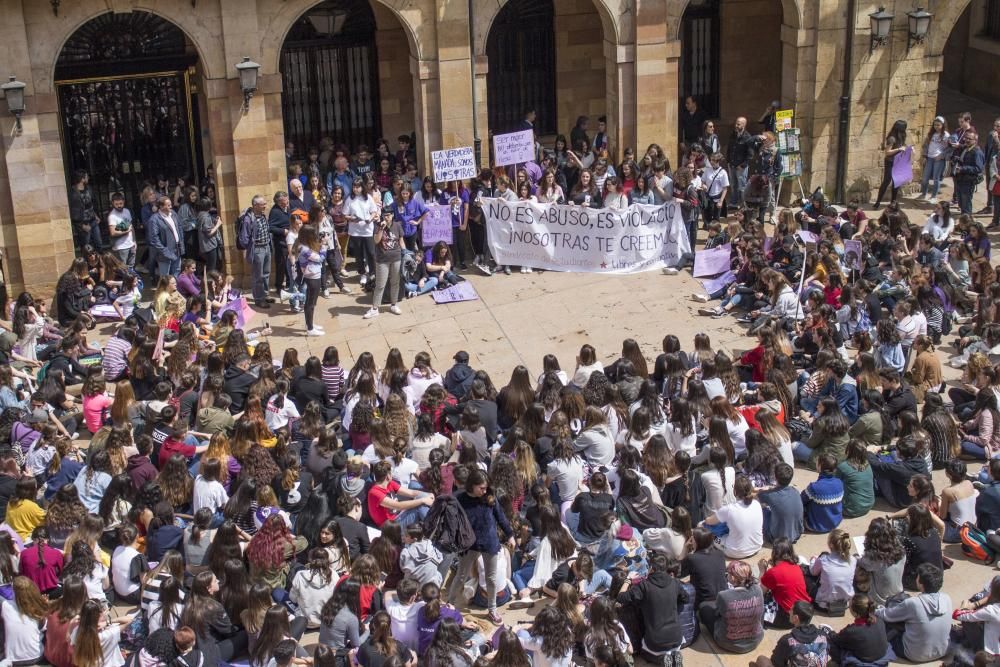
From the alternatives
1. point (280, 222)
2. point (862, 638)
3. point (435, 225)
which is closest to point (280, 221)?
point (280, 222)

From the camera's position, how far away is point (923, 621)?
12602 mm

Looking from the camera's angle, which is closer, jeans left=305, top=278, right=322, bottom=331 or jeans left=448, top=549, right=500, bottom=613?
jeans left=448, top=549, right=500, bottom=613

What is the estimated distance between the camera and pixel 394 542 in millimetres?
13734

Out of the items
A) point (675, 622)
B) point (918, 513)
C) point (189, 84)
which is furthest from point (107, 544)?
point (189, 84)

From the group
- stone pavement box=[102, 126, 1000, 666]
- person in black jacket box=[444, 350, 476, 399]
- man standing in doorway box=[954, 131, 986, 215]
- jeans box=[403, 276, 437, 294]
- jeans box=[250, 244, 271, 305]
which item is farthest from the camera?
man standing in doorway box=[954, 131, 986, 215]

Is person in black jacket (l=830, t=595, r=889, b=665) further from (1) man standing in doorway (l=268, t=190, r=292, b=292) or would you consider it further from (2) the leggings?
(2) the leggings

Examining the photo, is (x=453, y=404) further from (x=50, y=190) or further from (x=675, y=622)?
(x=50, y=190)

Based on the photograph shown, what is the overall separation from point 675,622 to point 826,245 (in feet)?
28.1

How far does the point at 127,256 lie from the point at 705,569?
38.4 feet

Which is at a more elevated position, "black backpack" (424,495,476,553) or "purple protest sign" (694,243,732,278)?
"purple protest sign" (694,243,732,278)

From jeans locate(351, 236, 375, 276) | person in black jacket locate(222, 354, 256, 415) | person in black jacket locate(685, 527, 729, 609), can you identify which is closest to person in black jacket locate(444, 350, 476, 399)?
person in black jacket locate(222, 354, 256, 415)

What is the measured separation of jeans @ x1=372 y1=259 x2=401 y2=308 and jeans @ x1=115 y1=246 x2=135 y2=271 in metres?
3.76

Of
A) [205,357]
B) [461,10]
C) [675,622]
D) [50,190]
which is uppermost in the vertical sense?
[461,10]

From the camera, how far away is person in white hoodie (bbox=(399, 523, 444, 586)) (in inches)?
527
